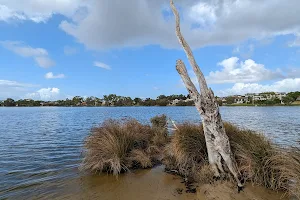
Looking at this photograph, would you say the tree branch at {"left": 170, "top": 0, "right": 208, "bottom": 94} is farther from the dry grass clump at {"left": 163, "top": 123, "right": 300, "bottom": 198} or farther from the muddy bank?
the muddy bank

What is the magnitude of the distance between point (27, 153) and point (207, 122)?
1085 cm

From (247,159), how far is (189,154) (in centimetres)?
190

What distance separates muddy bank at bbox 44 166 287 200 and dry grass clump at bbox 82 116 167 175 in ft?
1.64

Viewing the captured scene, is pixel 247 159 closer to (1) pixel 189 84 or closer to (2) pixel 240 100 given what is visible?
(1) pixel 189 84

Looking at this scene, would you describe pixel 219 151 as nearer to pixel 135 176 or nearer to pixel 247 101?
pixel 135 176

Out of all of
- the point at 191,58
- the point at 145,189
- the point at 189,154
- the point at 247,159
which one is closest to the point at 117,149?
the point at 145,189

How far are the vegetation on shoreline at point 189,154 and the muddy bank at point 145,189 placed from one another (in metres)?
0.39

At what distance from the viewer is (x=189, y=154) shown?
26.8ft

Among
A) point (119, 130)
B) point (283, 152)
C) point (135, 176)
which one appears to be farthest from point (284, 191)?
point (119, 130)

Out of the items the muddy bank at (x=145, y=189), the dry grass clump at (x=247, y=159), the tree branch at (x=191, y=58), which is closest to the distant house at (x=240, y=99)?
the dry grass clump at (x=247, y=159)

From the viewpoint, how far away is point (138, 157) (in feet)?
31.3

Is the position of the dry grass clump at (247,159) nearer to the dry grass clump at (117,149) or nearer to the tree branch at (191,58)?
the dry grass clump at (117,149)

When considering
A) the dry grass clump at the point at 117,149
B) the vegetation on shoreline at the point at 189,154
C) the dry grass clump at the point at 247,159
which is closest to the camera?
the dry grass clump at the point at 247,159

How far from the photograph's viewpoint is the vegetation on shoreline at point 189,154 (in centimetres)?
627
